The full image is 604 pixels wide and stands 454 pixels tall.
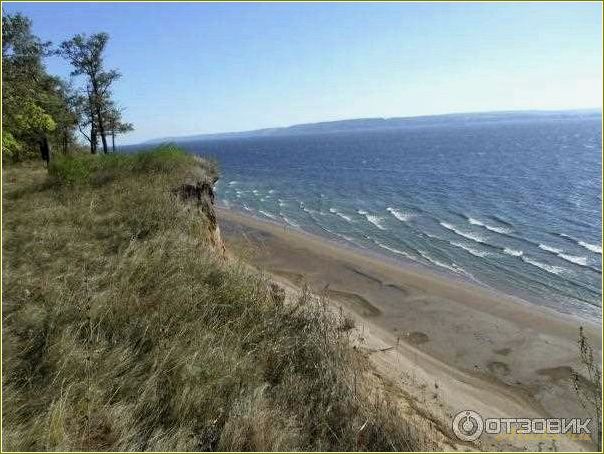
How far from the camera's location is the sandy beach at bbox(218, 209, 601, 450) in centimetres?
1103

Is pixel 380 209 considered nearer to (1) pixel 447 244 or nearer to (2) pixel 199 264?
(1) pixel 447 244

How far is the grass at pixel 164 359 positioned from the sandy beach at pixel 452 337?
2141 mm

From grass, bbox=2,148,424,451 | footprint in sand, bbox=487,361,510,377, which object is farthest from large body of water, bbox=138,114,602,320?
grass, bbox=2,148,424,451

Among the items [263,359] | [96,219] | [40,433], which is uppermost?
[96,219]

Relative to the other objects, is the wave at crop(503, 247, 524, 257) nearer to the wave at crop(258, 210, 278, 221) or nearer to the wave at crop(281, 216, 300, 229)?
the wave at crop(281, 216, 300, 229)

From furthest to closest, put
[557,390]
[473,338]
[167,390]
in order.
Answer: [473,338]
[557,390]
[167,390]

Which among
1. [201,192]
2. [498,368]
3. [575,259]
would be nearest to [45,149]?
[201,192]

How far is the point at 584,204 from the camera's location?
3650cm

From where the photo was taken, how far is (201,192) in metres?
16.6

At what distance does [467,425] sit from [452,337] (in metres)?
7.21

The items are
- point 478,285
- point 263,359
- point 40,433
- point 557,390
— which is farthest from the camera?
point 478,285

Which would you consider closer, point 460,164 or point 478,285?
point 478,285

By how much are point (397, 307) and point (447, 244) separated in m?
10.4

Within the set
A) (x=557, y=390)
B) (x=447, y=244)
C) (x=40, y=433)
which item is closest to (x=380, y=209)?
(x=447, y=244)
